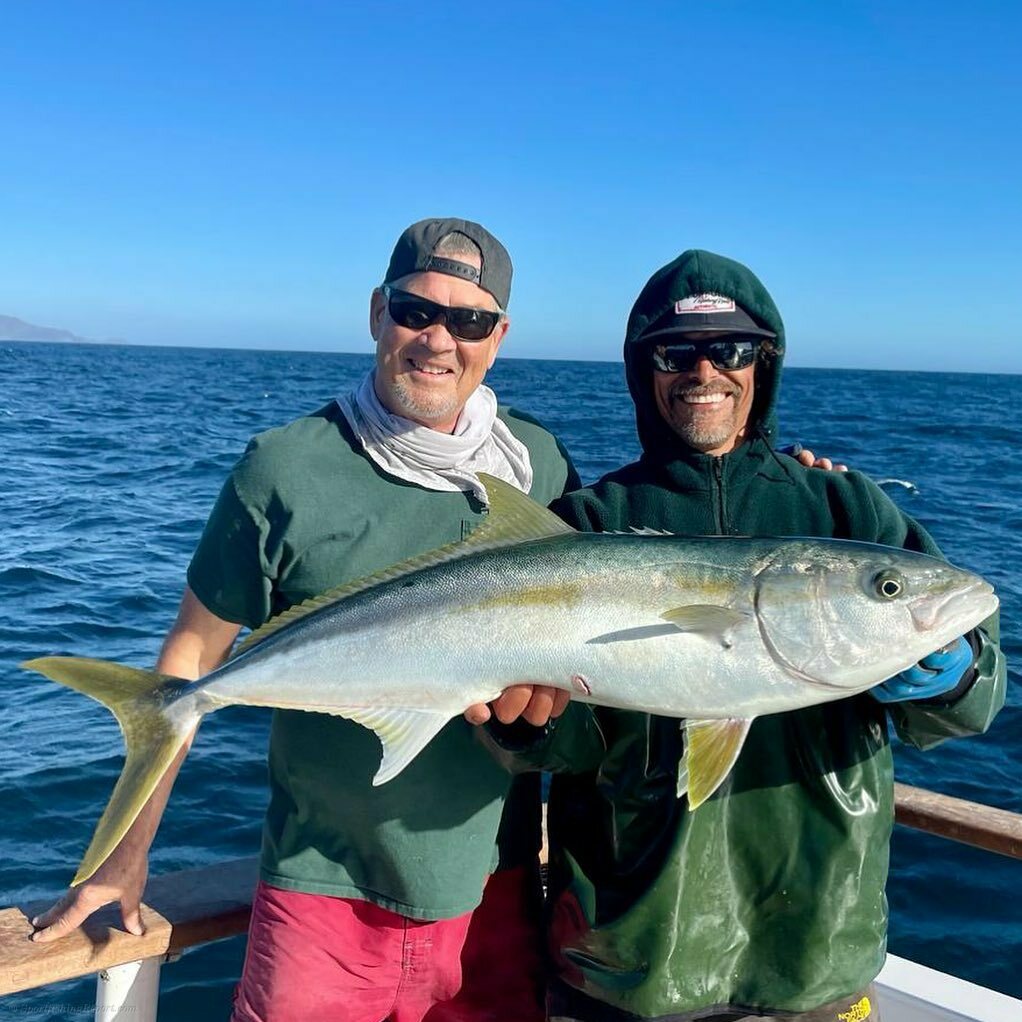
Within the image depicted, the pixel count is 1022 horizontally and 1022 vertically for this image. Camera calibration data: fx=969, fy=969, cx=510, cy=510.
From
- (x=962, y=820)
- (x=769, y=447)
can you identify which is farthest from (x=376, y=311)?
(x=962, y=820)

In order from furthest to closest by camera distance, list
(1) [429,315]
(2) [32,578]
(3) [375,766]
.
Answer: (2) [32,578]
(1) [429,315]
(3) [375,766]

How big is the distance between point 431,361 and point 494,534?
802mm

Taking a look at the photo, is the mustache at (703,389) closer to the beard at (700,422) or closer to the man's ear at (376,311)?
the beard at (700,422)

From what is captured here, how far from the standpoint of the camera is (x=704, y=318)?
340cm

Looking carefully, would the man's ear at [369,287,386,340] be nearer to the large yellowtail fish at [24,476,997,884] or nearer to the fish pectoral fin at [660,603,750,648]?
the large yellowtail fish at [24,476,997,884]

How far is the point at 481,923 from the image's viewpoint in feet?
12.4

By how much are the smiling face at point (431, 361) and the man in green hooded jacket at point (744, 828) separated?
80 cm

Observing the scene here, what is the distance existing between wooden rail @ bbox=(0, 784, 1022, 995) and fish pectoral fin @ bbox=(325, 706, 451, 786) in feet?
3.23

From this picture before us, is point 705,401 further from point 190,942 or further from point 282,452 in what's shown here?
point 190,942

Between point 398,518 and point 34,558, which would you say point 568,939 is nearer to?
point 398,518

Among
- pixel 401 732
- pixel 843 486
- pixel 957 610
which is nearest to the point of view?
pixel 957 610

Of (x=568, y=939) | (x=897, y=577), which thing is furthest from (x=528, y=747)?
(x=897, y=577)

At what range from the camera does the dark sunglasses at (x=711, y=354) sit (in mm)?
3385

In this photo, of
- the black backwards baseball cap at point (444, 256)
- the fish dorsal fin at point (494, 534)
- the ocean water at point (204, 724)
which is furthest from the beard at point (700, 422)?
the ocean water at point (204, 724)
